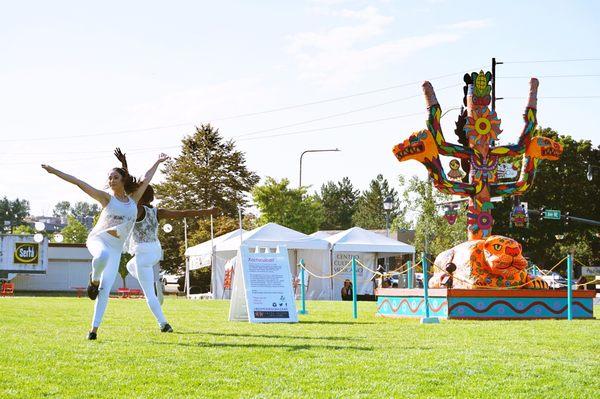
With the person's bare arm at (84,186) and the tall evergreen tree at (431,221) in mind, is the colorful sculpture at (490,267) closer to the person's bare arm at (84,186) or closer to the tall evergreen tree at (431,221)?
the person's bare arm at (84,186)

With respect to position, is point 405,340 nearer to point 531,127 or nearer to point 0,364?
point 0,364

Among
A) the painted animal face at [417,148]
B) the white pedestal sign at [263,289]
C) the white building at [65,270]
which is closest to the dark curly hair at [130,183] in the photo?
the white pedestal sign at [263,289]

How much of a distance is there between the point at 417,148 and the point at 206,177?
53.7 metres

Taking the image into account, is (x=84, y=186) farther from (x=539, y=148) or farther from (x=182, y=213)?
(x=539, y=148)

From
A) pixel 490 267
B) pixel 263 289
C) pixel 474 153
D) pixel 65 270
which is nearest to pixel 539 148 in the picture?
pixel 474 153

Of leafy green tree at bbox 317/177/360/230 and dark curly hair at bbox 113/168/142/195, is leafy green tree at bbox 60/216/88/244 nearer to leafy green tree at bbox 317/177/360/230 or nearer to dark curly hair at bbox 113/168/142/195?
leafy green tree at bbox 317/177/360/230

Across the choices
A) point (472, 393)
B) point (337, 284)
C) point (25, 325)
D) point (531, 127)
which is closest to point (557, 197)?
point (337, 284)

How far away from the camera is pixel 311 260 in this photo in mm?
41125

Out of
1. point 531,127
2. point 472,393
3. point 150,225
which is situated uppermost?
point 531,127

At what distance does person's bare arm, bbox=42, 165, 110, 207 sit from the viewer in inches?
412

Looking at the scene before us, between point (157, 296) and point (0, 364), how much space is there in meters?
4.44

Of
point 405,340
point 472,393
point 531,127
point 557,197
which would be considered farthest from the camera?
A: point 557,197

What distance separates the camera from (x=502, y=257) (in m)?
19.1

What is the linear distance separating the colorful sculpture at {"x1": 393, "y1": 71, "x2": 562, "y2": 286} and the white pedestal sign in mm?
4167
